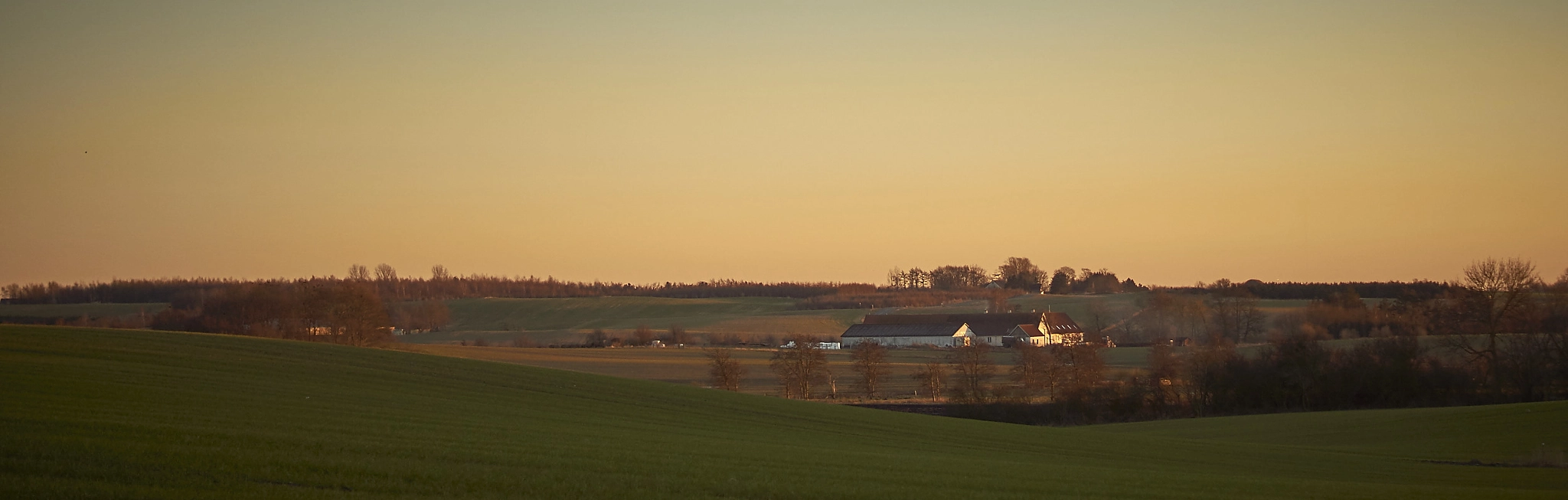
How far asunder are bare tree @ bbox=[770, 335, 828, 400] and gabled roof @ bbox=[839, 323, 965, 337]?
227ft

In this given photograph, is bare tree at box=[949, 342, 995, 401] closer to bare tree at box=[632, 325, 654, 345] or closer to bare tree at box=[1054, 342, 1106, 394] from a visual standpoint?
bare tree at box=[1054, 342, 1106, 394]

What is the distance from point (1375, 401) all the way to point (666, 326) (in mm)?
112825

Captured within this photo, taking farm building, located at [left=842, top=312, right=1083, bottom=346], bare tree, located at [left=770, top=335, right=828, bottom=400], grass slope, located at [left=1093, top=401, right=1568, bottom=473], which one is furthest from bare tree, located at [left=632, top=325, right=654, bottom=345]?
grass slope, located at [left=1093, top=401, right=1568, bottom=473]

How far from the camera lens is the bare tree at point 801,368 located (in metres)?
67.1

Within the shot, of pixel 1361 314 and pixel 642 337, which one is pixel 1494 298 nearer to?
pixel 1361 314

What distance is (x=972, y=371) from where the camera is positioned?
210ft

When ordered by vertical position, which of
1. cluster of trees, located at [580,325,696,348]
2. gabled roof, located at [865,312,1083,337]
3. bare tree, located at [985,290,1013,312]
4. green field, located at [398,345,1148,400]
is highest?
bare tree, located at [985,290,1013,312]

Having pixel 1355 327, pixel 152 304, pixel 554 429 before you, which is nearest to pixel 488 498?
pixel 554 429

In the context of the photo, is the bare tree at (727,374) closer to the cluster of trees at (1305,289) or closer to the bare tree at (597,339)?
the bare tree at (597,339)

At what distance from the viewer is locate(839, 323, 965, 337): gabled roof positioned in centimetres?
13612

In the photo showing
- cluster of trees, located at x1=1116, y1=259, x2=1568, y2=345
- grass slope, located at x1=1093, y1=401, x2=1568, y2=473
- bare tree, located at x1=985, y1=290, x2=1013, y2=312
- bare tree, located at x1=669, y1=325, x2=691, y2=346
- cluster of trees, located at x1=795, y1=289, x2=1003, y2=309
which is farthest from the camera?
cluster of trees, located at x1=795, y1=289, x2=1003, y2=309

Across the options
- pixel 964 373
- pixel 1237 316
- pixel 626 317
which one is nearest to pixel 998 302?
pixel 1237 316

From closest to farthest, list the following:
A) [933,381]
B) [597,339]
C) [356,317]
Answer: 1. [356,317]
2. [933,381]
3. [597,339]

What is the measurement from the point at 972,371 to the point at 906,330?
74.6 meters
